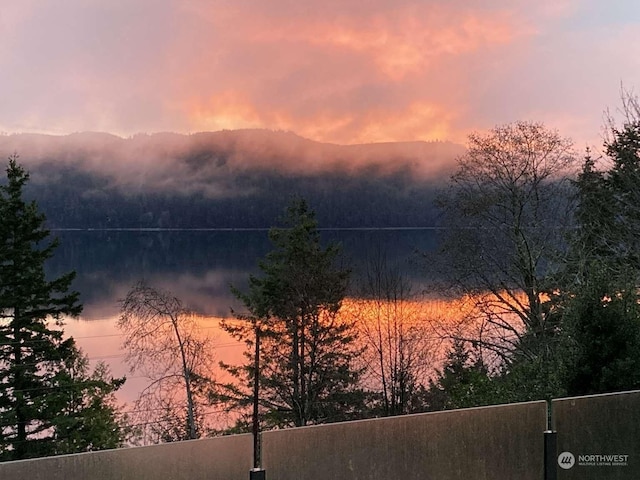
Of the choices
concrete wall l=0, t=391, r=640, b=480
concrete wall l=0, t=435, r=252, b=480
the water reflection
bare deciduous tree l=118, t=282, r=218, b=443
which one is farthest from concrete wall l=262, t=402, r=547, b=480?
the water reflection

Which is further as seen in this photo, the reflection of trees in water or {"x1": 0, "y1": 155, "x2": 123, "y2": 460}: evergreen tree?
the reflection of trees in water

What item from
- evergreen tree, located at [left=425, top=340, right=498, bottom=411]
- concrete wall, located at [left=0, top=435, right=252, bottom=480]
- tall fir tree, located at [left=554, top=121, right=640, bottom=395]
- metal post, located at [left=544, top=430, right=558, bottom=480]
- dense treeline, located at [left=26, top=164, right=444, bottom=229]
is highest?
dense treeline, located at [left=26, top=164, right=444, bottom=229]

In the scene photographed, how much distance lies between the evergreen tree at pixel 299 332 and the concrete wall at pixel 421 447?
1308cm

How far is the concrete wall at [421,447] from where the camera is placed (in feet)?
7.61

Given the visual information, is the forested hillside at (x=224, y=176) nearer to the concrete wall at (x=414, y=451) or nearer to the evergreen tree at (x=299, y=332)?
the evergreen tree at (x=299, y=332)

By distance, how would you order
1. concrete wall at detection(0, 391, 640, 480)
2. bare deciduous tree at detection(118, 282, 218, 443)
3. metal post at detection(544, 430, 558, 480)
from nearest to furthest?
concrete wall at detection(0, 391, 640, 480) → metal post at detection(544, 430, 558, 480) → bare deciduous tree at detection(118, 282, 218, 443)

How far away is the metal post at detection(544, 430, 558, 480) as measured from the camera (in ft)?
8.82

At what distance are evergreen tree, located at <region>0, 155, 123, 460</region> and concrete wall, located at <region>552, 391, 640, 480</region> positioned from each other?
1182cm

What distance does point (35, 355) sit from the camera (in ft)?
44.8

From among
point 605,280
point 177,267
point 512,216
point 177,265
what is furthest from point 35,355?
point 177,265

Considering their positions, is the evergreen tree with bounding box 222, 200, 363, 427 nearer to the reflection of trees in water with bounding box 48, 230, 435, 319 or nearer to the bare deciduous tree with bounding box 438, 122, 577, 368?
the reflection of trees in water with bounding box 48, 230, 435, 319

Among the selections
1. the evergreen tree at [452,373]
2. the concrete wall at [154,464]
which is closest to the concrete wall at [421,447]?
the concrete wall at [154,464]

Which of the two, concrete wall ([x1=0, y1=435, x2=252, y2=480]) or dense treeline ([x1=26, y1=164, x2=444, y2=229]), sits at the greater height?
dense treeline ([x1=26, y1=164, x2=444, y2=229])

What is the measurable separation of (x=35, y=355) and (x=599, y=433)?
13.7 m
